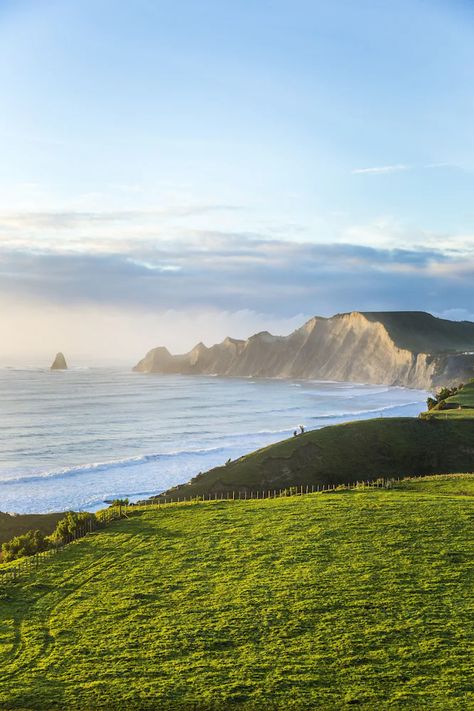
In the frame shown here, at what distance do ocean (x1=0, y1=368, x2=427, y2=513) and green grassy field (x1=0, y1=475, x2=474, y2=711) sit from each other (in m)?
32.6

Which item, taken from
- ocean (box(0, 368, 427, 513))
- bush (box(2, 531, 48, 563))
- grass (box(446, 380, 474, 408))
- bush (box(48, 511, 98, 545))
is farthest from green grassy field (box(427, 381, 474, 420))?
bush (box(2, 531, 48, 563))

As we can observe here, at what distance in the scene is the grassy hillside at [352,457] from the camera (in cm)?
5812

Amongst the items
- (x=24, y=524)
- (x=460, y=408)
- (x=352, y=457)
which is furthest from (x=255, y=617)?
(x=460, y=408)

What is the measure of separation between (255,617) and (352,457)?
41.6 meters

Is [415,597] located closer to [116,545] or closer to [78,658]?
[78,658]

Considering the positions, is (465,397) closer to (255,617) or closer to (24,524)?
(24,524)

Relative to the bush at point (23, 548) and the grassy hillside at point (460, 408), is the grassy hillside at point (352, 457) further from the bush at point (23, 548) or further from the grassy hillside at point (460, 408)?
the bush at point (23, 548)

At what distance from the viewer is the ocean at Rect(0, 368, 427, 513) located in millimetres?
69062

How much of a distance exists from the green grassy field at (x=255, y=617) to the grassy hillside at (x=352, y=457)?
75.7 feet

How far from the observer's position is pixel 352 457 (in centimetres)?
6275

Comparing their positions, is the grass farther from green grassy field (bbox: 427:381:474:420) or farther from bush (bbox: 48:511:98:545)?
bush (bbox: 48:511:98:545)

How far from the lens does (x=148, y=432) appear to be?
362ft

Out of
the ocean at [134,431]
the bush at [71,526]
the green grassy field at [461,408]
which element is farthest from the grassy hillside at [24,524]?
the green grassy field at [461,408]

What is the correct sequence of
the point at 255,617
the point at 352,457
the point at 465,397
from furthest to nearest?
1. the point at 465,397
2. the point at 352,457
3. the point at 255,617
